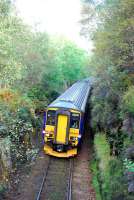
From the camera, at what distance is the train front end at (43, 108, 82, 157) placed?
17809mm

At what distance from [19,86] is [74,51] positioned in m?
24.2

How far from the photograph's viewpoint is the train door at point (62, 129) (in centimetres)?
1777

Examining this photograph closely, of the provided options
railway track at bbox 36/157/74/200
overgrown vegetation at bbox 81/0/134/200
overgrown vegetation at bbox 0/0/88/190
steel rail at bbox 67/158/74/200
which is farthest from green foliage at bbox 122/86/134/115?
railway track at bbox 36/157/74/200

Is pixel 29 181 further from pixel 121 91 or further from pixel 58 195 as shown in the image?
pixel 121 91

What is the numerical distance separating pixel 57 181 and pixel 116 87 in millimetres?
4998

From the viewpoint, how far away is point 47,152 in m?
18.4

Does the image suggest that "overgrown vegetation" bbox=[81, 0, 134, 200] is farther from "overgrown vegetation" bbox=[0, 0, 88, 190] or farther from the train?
"overgrown vegetation" bbox=[0, 0, 88, 190]

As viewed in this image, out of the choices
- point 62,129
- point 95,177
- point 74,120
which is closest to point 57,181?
point 95,177

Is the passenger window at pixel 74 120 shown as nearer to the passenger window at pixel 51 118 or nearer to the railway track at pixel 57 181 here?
the passenger window at pixel 51 118

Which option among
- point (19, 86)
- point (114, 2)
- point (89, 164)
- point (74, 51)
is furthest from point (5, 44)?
point (74, 51)

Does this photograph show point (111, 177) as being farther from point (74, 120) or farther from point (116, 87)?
point (74, 120)

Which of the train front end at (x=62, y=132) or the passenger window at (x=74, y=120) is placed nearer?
the train front end at (x=62, y=132)

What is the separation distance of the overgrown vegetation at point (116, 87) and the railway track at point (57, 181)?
5.50ft

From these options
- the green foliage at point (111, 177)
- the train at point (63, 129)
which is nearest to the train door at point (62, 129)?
the train at point (63, 129)
